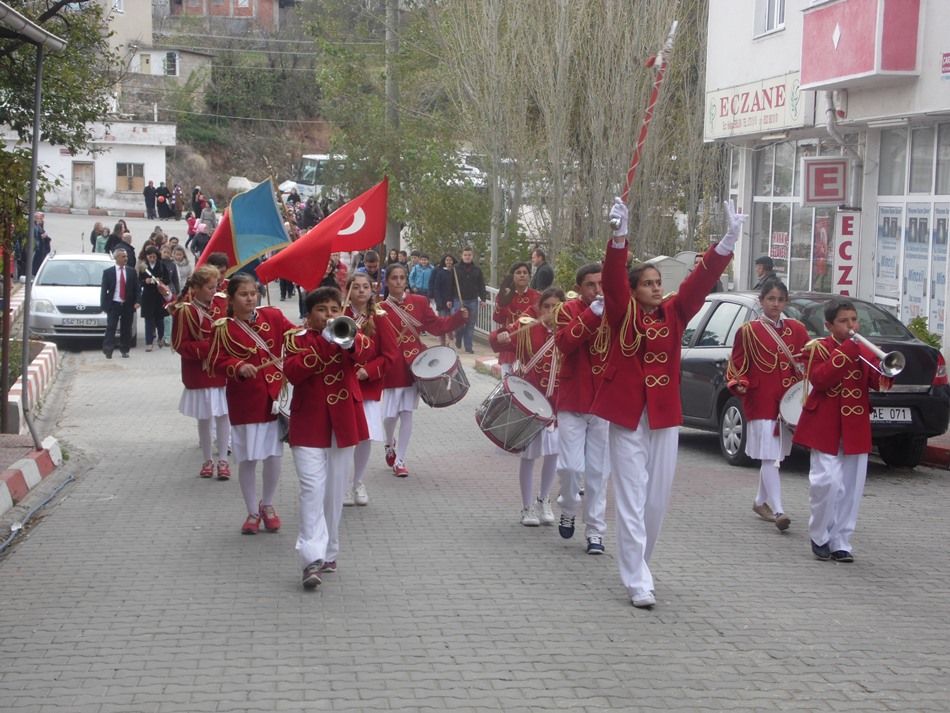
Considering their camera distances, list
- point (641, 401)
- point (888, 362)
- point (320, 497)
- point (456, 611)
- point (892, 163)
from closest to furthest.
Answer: point (456, 611), point (641, 401), point (320, 497), point (888, 362), point (892, 163)

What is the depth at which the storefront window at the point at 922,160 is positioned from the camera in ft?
59.5

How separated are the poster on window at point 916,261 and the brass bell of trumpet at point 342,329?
12.9 metres

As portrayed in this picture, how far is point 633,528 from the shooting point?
7.24 m

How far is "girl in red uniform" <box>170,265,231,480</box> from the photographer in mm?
10266

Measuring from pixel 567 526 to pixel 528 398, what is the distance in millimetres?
903

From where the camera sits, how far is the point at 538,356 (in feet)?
31.1

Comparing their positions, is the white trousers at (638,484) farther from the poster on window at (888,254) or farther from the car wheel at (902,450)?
the poster on window at (888,254)

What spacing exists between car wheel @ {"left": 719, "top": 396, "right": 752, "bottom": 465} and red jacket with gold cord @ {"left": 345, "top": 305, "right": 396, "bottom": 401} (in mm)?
4032

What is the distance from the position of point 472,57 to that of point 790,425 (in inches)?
679

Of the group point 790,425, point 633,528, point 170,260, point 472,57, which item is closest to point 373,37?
point 472,57

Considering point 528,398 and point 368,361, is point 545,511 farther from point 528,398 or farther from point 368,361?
point 368,361

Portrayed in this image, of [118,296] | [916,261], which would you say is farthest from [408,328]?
[118,296]

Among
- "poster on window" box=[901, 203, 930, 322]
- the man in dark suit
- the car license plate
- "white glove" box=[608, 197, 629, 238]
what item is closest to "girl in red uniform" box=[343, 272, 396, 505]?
"white glove" box=[608, 197, 629, 238]

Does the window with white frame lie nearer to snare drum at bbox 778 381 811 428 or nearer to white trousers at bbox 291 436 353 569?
snare drum at bbox 778 381 811 428
